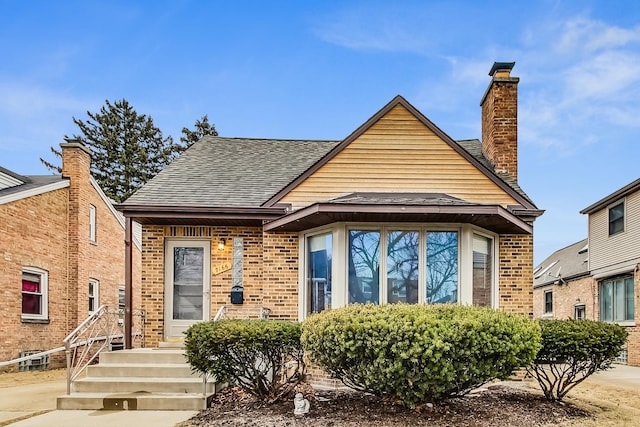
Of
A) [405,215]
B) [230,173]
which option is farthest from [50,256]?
[405,215]

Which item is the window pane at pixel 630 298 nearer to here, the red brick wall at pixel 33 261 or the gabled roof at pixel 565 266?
the gabled roof at pixel 565 266

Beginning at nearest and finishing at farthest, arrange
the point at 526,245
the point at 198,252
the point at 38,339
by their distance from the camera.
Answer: the point at 526,245 < the point at 198,252 < the point at 38,339

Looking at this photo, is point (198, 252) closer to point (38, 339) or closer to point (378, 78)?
point (38, 339)

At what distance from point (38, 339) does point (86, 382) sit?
24.6 feet

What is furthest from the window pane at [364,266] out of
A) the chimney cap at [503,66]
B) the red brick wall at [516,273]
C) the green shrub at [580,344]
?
the chimney cap at [503,66]

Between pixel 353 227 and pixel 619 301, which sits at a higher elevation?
pixel 353 227

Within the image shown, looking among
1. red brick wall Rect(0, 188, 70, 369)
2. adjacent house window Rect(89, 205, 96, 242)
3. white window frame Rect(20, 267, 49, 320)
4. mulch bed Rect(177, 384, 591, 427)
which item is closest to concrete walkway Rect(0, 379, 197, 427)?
mulch bed Rect(177, 384, 591, 427)

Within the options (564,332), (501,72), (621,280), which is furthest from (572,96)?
(564,332)

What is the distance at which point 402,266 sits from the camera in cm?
912

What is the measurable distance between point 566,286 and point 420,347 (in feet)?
67.8

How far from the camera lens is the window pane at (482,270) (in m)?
9.55

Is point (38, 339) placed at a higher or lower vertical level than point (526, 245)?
lower

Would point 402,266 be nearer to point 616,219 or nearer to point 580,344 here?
point 580,344

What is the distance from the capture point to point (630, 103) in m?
20.9
